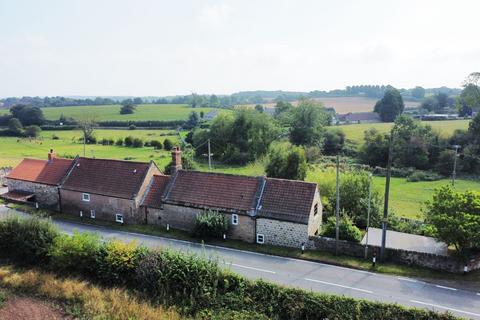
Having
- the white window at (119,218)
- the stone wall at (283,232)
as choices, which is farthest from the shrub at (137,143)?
the stone wall at (283,232)

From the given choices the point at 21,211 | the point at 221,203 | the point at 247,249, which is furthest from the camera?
the point at 21,211

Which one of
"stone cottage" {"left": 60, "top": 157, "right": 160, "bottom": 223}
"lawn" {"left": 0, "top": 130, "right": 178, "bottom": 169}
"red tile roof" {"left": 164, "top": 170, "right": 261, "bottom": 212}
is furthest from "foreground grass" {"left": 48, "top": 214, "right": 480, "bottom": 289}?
"lawn" {"left": 0, "top": 130, "right": 178, "bottom": 169}

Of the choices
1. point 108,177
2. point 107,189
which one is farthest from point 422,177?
point 107,189

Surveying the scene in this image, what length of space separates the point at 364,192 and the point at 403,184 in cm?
2991

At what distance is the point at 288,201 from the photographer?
29875 mm

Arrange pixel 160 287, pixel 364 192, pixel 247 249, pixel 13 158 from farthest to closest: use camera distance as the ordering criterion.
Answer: pixel 13 158 < pixel 364 192 < pixel 247 249 < pixel 160 287

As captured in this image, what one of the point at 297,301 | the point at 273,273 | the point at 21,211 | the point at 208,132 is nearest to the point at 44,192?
the point at 21,211

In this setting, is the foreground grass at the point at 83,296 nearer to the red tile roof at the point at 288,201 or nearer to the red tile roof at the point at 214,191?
the red tile roof at the point at 214,191

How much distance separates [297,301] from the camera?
20.5 meters

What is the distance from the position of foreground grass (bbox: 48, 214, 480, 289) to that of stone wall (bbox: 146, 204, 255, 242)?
55 centimetres

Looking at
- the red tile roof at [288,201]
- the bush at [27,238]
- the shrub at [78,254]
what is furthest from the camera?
the red tile roof at [288,201]

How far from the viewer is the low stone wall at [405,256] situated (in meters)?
25.0

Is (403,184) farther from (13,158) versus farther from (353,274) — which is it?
(13,158)

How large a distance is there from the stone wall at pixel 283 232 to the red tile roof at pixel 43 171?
70.3 ft
